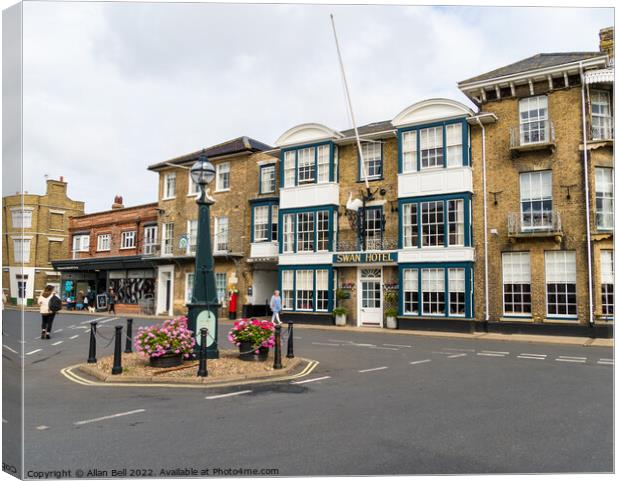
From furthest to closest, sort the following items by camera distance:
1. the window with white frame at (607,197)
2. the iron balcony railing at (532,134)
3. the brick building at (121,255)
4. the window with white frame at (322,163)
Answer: the brick building at (121,255), the window with white frame at (322,163), the iron balcony railing at (532,134), the window with white frame at (607,197)

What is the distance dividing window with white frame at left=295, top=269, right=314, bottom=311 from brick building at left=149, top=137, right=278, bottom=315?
238 cm

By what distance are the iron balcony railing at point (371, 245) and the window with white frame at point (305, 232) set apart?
1406mm

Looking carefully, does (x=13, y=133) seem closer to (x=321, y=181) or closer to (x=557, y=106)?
(x=557, y=106)

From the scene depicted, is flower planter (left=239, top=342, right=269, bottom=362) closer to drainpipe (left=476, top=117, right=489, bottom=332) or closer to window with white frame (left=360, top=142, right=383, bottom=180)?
drainpipe (left=476, top=117, right=489, bottom=332)

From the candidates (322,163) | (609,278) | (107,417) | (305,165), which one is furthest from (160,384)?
(305,165)

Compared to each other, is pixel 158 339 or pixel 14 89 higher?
pixel 14 89

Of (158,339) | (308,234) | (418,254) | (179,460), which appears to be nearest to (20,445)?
(179,460)

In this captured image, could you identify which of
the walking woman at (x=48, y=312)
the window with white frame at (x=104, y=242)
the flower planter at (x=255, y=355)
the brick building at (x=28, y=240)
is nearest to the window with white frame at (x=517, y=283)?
the flower planter at (x=255, y=355)

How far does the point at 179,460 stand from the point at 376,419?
261 centimetres

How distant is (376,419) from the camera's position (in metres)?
6.48

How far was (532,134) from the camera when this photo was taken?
1900cm

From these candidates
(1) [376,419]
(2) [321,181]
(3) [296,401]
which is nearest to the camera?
(1) [376,419]

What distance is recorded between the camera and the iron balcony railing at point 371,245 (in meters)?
22.3

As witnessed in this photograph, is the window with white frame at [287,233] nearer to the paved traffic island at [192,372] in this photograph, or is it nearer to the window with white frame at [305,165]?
the window with white frame at [305,165]
